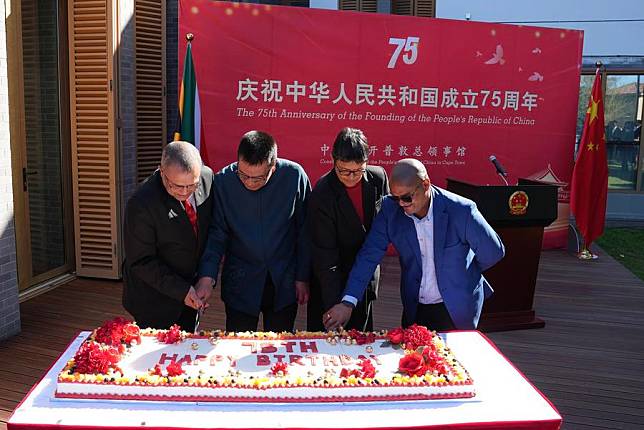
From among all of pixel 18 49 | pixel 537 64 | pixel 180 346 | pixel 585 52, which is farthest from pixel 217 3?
pixel 585 52

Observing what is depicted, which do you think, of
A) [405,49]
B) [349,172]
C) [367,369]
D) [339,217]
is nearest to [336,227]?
[339,217]

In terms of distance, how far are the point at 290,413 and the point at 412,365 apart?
44cm

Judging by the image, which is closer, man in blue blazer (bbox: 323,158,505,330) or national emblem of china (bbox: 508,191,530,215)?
man in blue blazer (bbox: 323,158,505,330)

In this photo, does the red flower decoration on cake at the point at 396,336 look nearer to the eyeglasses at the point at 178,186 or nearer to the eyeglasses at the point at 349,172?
the eyeglasses at the point at 349,172

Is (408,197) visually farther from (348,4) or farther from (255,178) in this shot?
(348,4)

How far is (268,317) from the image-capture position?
283cm

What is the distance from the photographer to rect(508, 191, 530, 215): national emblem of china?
14.3 ft

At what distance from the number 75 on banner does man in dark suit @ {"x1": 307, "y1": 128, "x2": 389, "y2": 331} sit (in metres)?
3.79

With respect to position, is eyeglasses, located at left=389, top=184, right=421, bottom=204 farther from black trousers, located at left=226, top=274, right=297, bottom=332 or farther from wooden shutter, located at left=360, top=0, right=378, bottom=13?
wooden shutter, located at left=360, top=0, right=378, bottom=13

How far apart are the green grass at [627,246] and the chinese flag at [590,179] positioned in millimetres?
532


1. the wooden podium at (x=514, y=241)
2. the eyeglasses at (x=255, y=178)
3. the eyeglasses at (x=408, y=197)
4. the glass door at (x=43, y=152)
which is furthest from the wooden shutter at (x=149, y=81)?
the eyeglasses at (x=408, y=197)

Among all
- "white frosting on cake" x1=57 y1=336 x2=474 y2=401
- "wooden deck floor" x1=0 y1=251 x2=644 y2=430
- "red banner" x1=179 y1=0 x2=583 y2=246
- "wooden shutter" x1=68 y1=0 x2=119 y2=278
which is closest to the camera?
"white frosting on cake" x1=57 y1=336 x2=474 y2=401

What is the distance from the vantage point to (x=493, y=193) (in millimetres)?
4324

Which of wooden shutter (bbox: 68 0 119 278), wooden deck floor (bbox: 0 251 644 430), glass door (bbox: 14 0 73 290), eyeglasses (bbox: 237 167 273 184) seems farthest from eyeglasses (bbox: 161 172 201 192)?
wooden shutter (bbox: 68 0 119 278)
